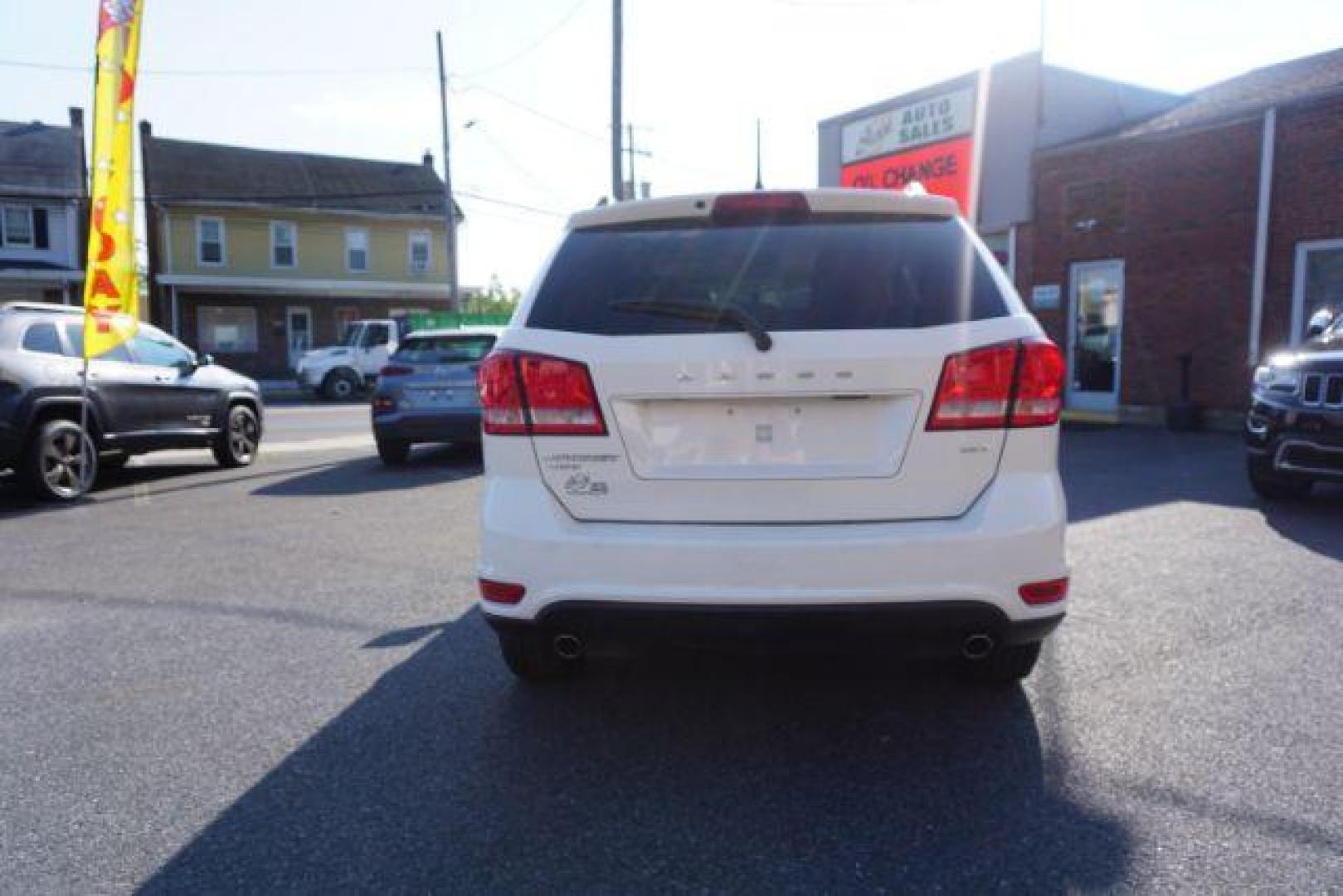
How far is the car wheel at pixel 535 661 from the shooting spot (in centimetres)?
340

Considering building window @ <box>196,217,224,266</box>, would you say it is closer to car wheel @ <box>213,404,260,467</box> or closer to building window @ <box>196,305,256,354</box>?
building window @ <box>196,305,256,354</box>

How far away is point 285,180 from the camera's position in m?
35.8

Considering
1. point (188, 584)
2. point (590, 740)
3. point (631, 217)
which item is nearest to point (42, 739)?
point (590, 740)

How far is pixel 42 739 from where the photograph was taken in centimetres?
322

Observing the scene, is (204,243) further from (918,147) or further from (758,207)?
(758,207)

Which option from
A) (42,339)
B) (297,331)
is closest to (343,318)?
(297,331)

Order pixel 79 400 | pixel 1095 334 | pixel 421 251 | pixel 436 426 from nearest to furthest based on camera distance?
pixel 79 400 → pixel 436 426 → pixel 1095 334 → pixel 421 251

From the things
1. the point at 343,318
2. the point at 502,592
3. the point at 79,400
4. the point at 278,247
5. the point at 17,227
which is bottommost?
the point at 502,592

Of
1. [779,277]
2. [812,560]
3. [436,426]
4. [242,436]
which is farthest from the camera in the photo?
[242,436]

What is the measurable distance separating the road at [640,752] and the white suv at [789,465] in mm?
447

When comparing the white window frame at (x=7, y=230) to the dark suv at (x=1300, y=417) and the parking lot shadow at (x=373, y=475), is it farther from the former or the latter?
the dark suv at (x=1300, y=417)

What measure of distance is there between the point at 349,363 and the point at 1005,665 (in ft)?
81.1

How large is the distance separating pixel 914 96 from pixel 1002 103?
266 centimetres

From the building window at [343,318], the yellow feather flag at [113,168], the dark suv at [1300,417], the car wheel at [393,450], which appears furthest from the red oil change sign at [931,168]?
the building window at [343,318]
